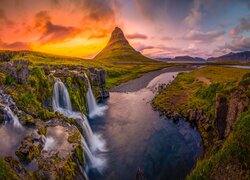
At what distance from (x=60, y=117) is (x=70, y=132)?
5.66 m

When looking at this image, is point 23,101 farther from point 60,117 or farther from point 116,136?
point 116,136

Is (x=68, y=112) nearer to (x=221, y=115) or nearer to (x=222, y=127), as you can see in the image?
(x=221, y=115)

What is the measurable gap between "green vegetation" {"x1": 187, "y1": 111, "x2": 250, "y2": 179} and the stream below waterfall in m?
13.2

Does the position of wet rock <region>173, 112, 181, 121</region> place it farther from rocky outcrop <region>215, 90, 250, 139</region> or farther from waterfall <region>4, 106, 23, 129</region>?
waterfall <region>4, 106, 23, 129</region>

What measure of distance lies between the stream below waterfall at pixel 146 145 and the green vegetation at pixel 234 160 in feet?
43.4

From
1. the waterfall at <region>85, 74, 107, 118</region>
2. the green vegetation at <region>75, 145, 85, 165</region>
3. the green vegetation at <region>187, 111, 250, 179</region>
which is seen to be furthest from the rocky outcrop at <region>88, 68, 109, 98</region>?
the green vegetation at <region>187, 111, 250, 179</region>

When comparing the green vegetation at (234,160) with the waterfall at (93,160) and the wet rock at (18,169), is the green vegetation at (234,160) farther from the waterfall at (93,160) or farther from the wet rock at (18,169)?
the waterfall at (93,160)

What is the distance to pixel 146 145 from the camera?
35.1m

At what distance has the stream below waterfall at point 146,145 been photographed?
90.1ft

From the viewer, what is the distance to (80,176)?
76.5 feet

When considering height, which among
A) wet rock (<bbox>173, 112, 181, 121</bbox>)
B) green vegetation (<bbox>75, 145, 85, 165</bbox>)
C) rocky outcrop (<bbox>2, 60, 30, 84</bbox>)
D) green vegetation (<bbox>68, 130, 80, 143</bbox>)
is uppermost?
rocky outcrop (<bbox>2, 60, 30, 84</bbox>)

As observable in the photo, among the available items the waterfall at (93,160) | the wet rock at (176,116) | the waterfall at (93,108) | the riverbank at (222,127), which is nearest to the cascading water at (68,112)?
the waterfall at (93,160)

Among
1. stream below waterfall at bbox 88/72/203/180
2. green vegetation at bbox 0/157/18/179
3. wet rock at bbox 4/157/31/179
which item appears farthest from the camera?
stream below waterfall at bbox 88/72/203/180

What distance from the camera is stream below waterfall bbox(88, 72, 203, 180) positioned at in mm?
27469
